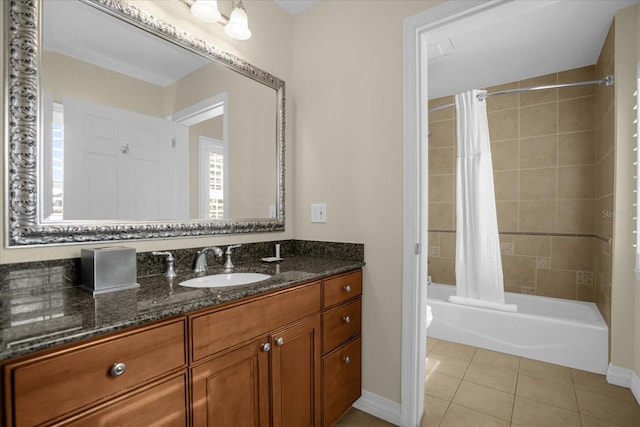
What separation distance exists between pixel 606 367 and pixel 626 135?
1.52 meters

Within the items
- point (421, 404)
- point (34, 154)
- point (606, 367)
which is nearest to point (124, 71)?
→ point (34, 154)

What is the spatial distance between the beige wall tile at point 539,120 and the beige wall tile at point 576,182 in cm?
39

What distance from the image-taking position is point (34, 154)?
1.03 meters

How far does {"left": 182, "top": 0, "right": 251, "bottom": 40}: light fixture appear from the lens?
1.38 metres

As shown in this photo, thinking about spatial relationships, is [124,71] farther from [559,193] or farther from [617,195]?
[559,193]

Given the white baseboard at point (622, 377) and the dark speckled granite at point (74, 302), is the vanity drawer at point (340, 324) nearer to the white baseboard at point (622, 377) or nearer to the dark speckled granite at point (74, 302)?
the dark speckled granite at point (74, 302)

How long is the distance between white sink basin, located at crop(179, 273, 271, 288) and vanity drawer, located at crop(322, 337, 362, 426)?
50 centimetres

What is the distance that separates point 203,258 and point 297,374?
2.23 ft

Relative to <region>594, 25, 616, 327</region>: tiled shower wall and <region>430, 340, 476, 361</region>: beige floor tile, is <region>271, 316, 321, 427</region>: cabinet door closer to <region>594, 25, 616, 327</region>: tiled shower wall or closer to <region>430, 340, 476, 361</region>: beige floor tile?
<region>430, 340, 476, 361</region>: beige floor tile

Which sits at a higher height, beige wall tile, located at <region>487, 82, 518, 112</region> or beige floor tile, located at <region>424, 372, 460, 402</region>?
beige wall tile, located at <region>487, 82, 518, 112</region>

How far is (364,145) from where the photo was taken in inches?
68.6

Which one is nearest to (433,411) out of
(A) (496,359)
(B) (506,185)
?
(A) (496,359)

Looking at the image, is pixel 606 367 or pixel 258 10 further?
pixel 606 367

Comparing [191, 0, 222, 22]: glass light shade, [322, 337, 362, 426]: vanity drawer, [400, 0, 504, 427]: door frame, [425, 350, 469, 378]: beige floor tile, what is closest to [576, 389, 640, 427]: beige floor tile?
[425, 350, 469, 378]: beige floor tile
